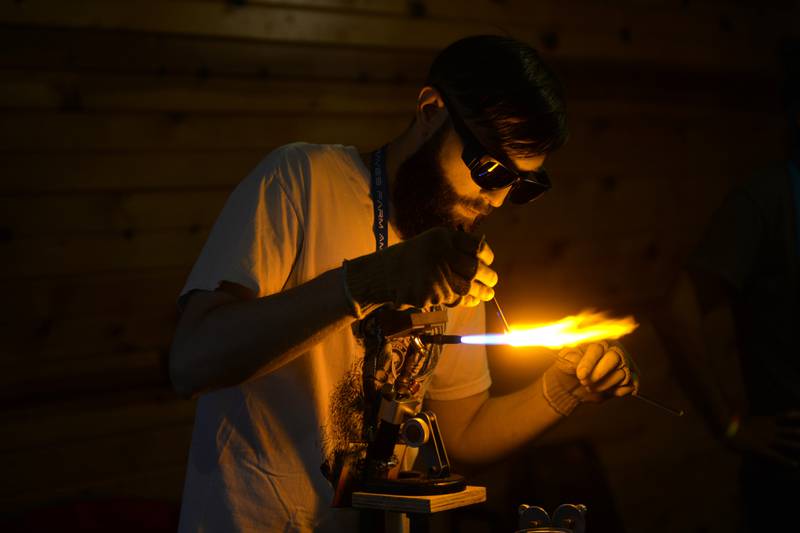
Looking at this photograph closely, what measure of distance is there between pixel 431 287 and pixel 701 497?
5.10 meters

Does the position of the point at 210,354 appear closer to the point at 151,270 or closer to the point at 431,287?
the point at 431,287

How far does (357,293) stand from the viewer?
2.02 meters

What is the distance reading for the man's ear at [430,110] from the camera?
247 cm

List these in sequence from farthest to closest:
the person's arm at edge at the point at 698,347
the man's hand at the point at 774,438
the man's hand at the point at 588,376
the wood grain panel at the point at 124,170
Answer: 1. the person's arm at edge at the point at 698,347
2. the wood grain panel at the point at 124,170
3. the man's hand at the point at 774,438
4. the man's hand at the point at 588,376

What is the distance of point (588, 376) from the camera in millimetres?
2590

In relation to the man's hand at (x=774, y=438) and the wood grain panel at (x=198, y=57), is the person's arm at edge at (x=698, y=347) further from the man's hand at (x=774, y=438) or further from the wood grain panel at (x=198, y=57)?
the wood grain panel at (x=198, y=57)

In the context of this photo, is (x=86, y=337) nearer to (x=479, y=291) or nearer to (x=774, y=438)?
(x=479, y=291)

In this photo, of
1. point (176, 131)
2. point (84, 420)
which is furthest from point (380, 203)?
point (84, 420)

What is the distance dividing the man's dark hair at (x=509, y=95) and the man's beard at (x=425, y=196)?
138 mm

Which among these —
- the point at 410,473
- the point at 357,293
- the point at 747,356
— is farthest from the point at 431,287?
the point at 747,356

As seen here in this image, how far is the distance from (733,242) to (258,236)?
2380mm

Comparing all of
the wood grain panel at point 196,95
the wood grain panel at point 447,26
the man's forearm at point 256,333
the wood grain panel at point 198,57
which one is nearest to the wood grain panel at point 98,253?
the wood grain panel at point 196,95

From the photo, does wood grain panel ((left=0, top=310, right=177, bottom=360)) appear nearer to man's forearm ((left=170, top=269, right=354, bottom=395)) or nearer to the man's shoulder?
the man's shoulder

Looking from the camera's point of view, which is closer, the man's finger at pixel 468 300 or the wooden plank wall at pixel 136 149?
the man's finger at pixel 468 300
